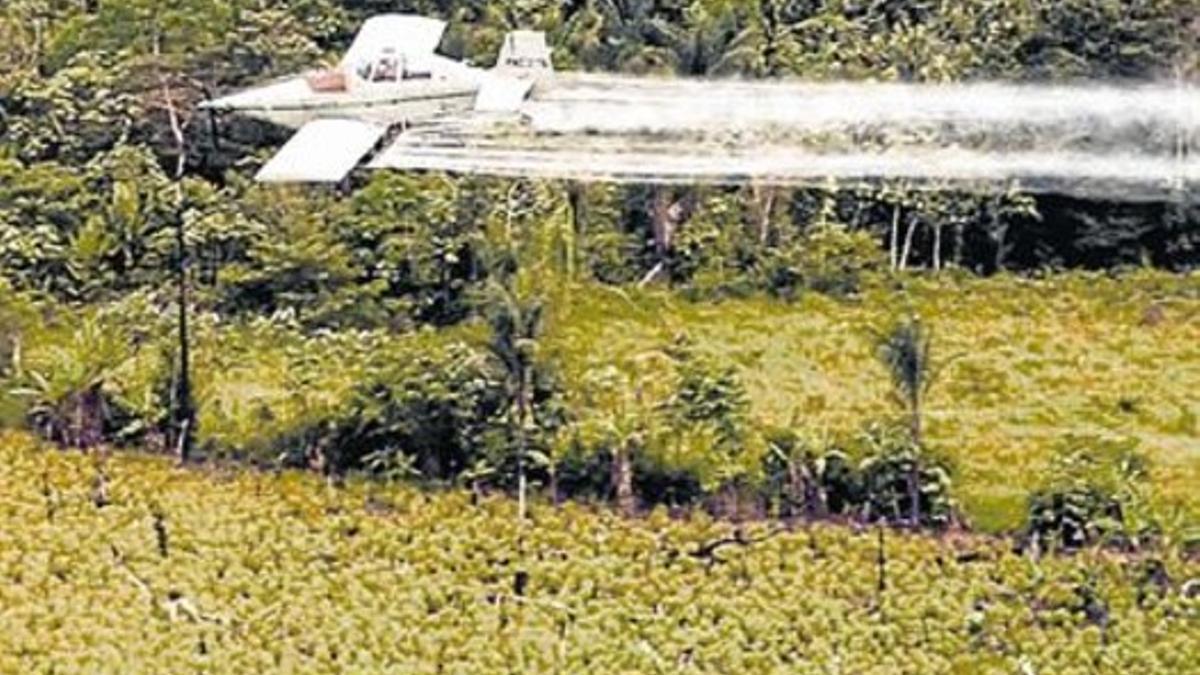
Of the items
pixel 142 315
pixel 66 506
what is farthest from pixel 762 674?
pixel 142 315

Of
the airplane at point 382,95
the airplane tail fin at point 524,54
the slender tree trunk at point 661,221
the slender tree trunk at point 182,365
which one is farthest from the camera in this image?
the slender tree trunk at point 661,221

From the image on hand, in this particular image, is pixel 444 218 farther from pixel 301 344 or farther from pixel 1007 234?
pixel 1007 234

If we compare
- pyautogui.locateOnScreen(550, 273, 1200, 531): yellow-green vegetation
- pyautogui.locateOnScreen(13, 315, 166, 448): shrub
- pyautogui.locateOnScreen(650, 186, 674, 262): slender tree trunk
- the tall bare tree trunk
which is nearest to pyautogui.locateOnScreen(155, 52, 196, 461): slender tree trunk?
pyautogui.locateOnScreen(13, 315, 166, 448): shrub

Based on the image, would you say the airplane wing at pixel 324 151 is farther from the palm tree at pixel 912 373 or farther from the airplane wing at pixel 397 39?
the palm tree at pixel 912 373

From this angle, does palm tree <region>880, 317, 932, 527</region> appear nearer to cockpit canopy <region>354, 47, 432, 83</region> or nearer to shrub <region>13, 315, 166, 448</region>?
cockpit canopy <region>354, 47, 432, 83</region>

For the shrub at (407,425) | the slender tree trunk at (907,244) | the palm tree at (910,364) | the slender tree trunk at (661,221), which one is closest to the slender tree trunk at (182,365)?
the shrub at (407,425)

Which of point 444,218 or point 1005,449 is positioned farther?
point 444,218
